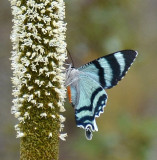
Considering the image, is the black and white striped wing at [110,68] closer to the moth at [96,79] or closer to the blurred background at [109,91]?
the moth at [96,79]

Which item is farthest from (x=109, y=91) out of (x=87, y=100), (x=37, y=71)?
(x=37, y=71)

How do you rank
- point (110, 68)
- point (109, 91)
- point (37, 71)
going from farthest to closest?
point (109, 91) → point (110, 68) → point (37, 71)

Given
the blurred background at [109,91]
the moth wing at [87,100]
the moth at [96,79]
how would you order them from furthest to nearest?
the blurred background at [109,91] < the moth at [96,79] < the moth wing at [87,100]

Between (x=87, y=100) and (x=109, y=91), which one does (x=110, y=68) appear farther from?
(x=109, y=91)

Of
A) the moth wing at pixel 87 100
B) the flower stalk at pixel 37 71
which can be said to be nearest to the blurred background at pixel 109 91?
the moth wing at pixel 87 100

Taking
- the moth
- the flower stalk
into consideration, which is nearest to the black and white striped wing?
the moth

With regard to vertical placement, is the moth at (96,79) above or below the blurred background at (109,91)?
below
